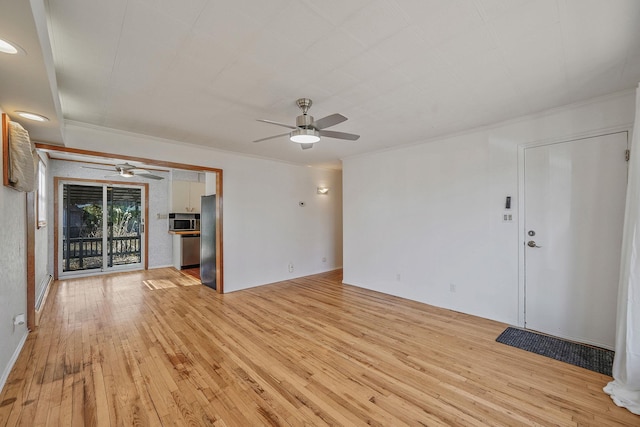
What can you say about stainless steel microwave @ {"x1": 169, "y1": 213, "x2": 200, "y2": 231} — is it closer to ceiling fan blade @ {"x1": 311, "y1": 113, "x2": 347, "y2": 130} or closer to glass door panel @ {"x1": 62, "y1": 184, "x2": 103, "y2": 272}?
glass door panel @ {"x1": 62, "y1": 184, "x2": 103, "y2": 272}

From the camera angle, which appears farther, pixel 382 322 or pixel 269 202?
pixel 269 202

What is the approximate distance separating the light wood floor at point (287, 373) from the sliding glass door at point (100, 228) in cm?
285

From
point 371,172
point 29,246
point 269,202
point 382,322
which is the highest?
point 371,172

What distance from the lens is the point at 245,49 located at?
1979 mm

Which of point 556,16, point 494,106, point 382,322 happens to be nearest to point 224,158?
point 382,322

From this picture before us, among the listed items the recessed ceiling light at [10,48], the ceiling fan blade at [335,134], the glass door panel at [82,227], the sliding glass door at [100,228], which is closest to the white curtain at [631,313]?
the ceiling fan blade at [335,134]

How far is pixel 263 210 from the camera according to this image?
18.2ft

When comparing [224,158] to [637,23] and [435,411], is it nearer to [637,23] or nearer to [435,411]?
[435,411]

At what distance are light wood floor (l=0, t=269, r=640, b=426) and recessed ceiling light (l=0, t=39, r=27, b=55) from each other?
2318 millimetres

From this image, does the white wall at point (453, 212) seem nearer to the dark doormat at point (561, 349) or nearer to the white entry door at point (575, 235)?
the white entry door at point (575, 235)

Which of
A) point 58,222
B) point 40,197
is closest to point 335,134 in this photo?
point 40,197

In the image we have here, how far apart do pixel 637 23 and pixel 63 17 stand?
11.9 ft

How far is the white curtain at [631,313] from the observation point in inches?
80.5

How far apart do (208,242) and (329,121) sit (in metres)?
4.01
